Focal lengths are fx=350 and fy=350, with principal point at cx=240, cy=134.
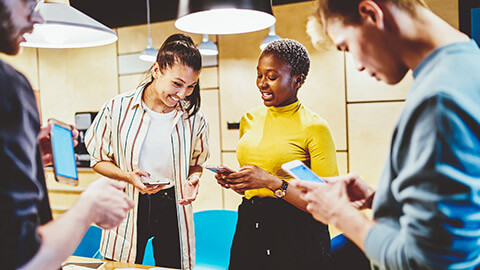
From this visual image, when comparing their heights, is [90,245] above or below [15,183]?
below

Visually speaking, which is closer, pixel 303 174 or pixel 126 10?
pixel 303 174

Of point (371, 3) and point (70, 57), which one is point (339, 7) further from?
point (70, 57)

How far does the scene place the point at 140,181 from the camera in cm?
183

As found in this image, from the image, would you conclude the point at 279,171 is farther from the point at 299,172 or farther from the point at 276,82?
the point at 299,172

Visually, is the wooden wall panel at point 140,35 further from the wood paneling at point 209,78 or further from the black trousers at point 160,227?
the black trousers at point 160,227

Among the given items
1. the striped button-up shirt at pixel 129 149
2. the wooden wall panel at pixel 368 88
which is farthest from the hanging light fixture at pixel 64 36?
the wooden wall panel at pixel 368 88

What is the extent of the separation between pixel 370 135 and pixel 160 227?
2731 mm

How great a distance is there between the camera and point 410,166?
757 mm

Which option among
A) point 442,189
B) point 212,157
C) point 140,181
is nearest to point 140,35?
point 212,157

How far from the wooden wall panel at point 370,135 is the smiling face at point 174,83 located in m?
2.43

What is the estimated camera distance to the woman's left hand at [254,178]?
69.4 inches

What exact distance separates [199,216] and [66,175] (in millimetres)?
1987

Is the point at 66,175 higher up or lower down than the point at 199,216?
higher up

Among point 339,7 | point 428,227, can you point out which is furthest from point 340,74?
point 428,227
